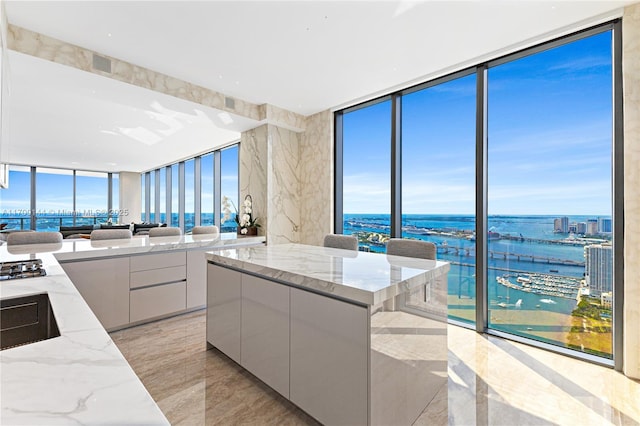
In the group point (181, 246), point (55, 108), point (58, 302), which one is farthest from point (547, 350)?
point (55, 108)

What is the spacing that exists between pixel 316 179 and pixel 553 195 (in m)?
2.96

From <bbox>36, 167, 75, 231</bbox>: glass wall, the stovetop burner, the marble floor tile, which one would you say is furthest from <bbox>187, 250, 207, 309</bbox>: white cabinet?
<bbox>36, 167, 75, 231</bbox>: glass wall

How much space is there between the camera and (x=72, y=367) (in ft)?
2.14

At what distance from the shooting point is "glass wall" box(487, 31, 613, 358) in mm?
2488

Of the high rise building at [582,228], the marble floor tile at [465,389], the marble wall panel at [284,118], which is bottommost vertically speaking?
the marble floor tile at [465,389]

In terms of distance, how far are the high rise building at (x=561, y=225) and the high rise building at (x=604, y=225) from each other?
0.69ft

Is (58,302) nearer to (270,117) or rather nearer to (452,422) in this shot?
(452,422)

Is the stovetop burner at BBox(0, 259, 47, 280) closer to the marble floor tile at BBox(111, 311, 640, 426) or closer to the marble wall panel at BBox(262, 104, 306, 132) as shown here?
the marble floor tile at BBox(111, 311, 640, 426)

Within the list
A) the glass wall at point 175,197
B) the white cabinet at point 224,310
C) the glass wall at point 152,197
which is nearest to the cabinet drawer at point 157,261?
the white cabinet at point 224,310

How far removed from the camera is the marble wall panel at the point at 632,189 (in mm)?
2197

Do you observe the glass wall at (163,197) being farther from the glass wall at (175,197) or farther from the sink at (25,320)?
the sink at (25,320)

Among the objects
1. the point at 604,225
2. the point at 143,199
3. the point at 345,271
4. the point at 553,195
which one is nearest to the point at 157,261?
the point at 345,271

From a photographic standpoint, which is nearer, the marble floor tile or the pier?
the marble floor tile

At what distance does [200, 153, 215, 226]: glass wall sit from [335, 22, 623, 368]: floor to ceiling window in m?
4.64
